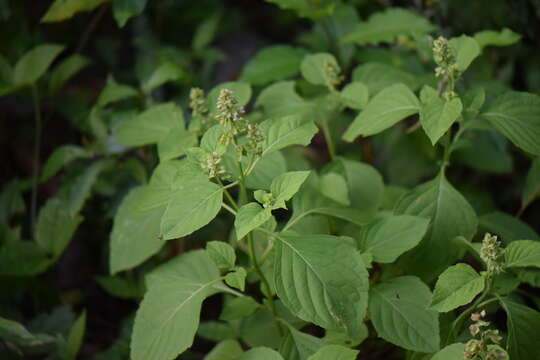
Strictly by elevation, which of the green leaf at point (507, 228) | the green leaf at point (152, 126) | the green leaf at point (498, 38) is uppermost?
the green leaf at point (498, 38)

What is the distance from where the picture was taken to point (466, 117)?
5.22ft

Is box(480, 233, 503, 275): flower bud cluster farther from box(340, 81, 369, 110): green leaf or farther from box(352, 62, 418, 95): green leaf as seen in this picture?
box(352, 62, 418, 95): green leaf

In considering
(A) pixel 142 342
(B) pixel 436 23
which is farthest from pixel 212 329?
(B) pixel 436 23

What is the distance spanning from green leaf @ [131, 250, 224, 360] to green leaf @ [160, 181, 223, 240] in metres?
0.27

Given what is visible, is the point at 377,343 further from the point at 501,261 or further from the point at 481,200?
the point at 481,200

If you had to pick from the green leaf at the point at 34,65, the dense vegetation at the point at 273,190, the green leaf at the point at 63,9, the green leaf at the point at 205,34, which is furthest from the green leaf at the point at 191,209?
the green leaf at the point at 205,34

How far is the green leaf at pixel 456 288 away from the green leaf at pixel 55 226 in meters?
1.40

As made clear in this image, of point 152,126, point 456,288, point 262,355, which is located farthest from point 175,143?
point 456,288

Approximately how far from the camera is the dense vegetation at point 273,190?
133 centimetres

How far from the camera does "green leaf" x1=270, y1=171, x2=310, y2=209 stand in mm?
1306

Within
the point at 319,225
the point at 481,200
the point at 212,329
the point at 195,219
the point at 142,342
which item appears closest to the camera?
the point at 195,219

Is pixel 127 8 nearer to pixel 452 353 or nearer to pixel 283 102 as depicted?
pixel 283 102

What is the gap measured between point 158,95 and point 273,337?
4.81 ft

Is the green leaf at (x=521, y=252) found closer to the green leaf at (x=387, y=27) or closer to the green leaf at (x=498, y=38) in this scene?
the green leaf at (x=498, y=38)
